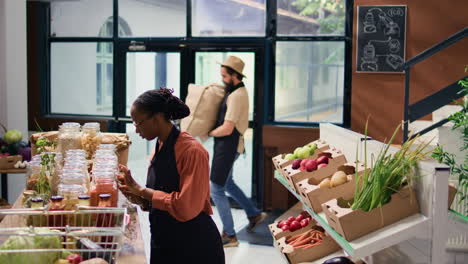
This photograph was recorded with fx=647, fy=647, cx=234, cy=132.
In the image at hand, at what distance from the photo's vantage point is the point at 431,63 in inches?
260

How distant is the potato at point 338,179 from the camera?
10.3 feet

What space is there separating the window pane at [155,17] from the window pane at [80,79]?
56 centimetres

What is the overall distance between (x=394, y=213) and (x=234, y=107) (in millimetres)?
3473

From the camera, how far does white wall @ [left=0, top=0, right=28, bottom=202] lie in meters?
6.48

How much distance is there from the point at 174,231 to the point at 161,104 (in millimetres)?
593

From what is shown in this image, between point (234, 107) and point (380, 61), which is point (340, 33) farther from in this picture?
point (234, 107)

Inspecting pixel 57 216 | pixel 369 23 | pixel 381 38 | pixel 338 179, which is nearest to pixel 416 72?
pixel 381 38

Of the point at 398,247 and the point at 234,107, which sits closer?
the point at 398,247

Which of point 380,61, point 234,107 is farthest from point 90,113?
point 380,61

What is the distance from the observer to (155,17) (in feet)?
26.0

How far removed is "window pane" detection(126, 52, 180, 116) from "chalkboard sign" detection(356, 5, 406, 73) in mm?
2262

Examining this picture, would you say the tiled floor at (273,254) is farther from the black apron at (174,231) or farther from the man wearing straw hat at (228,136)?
the black apron at (174,231)

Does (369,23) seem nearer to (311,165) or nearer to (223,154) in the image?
(223,154)

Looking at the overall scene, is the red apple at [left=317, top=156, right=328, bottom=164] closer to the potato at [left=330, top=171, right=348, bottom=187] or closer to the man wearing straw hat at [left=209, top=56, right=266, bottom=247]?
the potato at [left=330, top=171, right=348, bottom=187]
